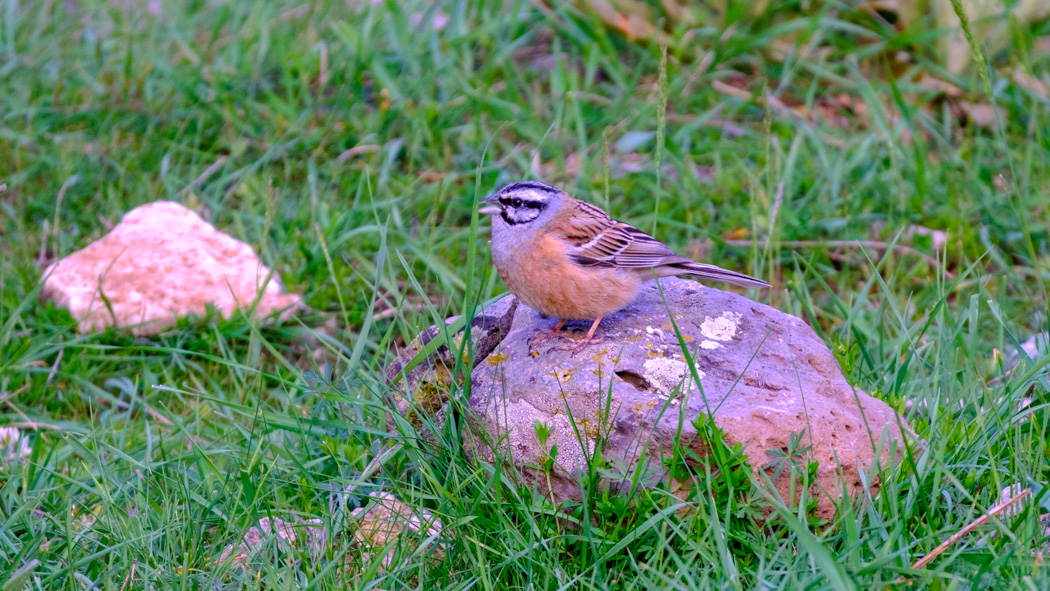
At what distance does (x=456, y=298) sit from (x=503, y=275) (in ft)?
4.63

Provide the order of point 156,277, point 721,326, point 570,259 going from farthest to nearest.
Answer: point 156,277, point 570,259, point 721,326

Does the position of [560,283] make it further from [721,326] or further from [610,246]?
[721,326]

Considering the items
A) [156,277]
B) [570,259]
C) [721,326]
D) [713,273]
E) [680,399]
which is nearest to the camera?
[680,399]

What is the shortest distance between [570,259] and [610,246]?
264 mm

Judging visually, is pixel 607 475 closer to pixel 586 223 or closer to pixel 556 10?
pixel 586 223

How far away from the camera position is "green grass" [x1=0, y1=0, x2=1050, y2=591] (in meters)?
3.46

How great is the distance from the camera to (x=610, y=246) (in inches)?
179

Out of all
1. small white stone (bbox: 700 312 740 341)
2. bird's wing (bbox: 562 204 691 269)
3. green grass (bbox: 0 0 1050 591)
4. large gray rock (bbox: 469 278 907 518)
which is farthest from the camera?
bird's wing (bbox: 562 204 691 269)

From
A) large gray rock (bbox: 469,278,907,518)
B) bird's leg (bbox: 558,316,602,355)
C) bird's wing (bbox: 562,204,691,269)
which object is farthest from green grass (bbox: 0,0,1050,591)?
bird's leg (bbox: 558,316,602,355)

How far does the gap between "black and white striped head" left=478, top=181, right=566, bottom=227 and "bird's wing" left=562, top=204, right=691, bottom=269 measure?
Answer: 0.46ft

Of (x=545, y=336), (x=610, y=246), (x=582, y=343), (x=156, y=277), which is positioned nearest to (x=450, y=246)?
(x=156, y=277)

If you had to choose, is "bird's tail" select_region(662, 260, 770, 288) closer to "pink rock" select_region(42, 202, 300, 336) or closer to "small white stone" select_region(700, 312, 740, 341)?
"small white stone" select_region(700, 312, 740, 341)

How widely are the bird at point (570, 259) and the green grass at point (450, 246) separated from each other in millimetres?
258

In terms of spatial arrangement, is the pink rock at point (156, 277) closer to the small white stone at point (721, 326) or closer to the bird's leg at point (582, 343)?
the bird's leg at point (582, 343)
